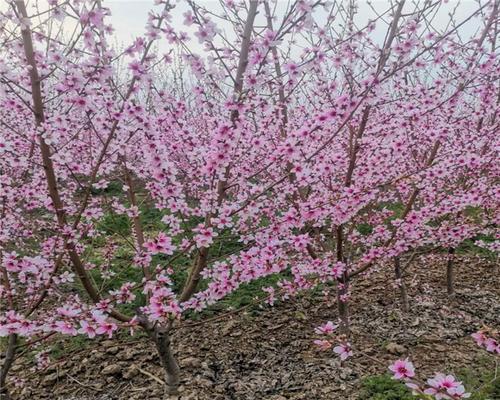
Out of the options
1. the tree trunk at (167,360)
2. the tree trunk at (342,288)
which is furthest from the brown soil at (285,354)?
the tree trunk at (342,288)

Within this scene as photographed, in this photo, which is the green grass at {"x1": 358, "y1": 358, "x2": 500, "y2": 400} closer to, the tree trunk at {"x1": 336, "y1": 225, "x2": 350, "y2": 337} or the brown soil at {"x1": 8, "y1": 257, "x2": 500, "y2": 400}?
the brown soil at {"x1": 8, "y1": 257, "x2": 500, "y2": 400}

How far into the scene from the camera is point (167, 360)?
12.7 ft

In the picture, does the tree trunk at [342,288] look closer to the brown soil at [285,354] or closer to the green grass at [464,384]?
the brown soil at [285,354]

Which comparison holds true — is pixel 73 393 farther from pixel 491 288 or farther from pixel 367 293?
pixel 491 288

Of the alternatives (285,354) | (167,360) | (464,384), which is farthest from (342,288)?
(167,360)

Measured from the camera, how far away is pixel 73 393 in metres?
4.19

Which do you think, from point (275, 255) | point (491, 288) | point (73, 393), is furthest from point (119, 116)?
point (491, 288)

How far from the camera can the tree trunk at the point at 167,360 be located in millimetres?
3641

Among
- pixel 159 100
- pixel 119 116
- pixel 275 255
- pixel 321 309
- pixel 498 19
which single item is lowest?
pixel 321 309

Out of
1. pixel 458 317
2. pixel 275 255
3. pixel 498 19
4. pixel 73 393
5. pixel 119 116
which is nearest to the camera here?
pixel 119 116

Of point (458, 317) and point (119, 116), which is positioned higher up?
point (119, 116)

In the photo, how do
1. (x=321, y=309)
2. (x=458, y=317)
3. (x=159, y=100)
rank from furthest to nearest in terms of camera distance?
1. (x=321, y=309)
2. (x=458, y=317)
3. (x=159, y=100)

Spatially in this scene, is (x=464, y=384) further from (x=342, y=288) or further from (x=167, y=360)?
(x=167, y=360)

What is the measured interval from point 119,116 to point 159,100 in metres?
1.08
